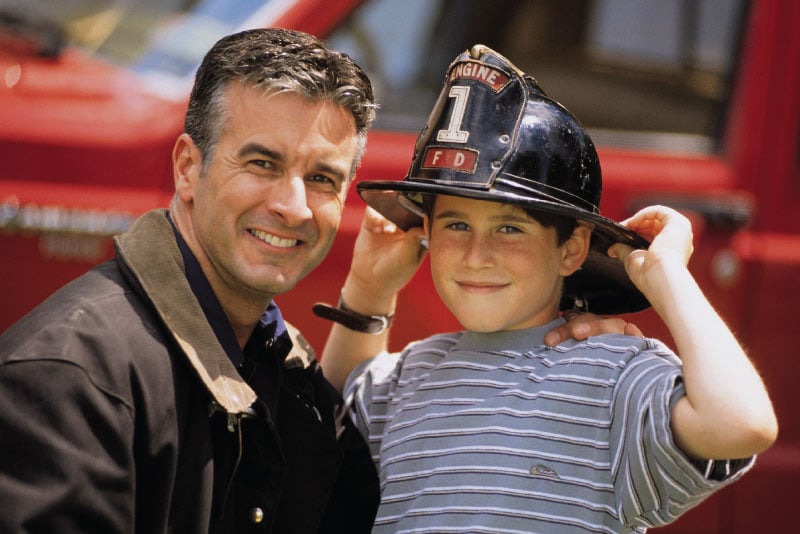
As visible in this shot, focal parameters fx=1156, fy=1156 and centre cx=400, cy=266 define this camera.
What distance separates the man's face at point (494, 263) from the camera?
2.36 meters

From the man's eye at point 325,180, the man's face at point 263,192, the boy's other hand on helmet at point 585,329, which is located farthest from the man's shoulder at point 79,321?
the boy's other hand on helmet at point 585,329

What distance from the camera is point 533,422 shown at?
222 centimetres

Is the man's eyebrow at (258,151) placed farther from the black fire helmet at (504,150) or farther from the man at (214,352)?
the black fire helmet at (504,150)

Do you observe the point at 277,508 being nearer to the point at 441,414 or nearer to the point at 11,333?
the point at 441,414

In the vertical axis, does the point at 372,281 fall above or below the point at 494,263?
below

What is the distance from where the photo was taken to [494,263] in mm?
2352

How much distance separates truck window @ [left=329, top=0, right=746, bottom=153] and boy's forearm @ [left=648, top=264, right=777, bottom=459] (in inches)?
66.6

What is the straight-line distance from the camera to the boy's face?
2.36 meters

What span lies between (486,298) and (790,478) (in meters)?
1.60

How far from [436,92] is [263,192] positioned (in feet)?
4.73

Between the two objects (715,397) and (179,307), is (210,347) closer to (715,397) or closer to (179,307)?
(179,307)

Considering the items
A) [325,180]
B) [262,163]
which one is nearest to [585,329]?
[325,180]

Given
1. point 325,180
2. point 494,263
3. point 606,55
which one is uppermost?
point 606,55

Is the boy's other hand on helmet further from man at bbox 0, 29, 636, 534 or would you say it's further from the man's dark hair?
the man's dark hair
